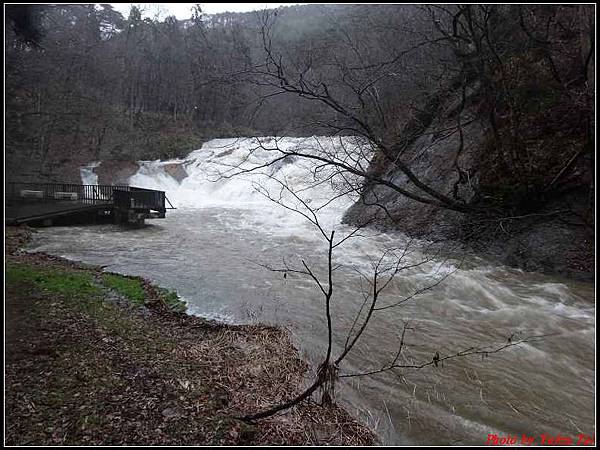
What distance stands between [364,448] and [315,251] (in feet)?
27.8

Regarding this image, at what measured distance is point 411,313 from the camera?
6.61 m

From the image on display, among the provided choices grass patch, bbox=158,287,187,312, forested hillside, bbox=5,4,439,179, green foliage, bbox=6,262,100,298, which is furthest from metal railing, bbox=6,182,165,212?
grass patch, bbox=158,287,187,312

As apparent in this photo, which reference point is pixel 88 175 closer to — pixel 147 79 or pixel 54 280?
pixel 147 79

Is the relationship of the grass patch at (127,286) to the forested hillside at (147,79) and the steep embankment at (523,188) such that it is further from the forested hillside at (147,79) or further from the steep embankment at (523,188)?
the steep embankment at (523,188)

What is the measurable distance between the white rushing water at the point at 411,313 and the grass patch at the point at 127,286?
71cm

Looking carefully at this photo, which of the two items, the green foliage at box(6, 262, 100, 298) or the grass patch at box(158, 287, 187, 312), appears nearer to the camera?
the green foliage at box(6, 262, 100, 298)

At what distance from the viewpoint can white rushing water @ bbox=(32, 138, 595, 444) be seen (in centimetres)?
392

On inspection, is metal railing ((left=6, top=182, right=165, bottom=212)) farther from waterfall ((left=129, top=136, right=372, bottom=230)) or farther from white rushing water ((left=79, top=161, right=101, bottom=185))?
white rushing water ((left=79, top=161, right=101, bottom=185))

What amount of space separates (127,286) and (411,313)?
5393mm

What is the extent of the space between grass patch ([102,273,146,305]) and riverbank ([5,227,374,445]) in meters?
0.58

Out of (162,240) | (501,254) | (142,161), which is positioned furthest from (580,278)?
(142,161)

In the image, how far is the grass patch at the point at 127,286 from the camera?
673cm

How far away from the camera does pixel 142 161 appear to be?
34.1m

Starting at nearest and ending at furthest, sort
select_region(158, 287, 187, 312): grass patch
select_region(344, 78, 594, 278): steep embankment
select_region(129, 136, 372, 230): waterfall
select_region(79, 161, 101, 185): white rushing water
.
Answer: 1. select_region(158, 287, 187, 312): grass patch
2. select_region(344, 78, 594, 278): steep embankment
3. select_region(129, 136, 372, 230): waterfall
4. select_region(79, 161, 101, 185): white rushing water
